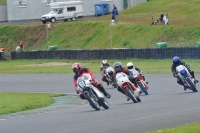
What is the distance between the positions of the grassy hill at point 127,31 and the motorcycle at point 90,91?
25723mm

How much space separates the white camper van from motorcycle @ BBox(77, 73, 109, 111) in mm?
49522

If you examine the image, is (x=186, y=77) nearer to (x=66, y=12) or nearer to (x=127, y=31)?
(x=127, y=31)

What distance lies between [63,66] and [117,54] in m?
3.53

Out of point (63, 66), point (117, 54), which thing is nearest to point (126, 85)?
point (117, 54)

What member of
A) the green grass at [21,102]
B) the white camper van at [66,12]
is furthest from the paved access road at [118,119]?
the white camper van at [66,12]

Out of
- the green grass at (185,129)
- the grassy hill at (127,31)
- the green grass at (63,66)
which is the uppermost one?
the grassy hill at (127,31)

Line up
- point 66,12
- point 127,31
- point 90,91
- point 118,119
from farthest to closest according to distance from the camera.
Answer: point 66,12
point 127,31
point 90,91
point 118,119

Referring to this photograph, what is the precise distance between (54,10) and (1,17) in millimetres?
12605

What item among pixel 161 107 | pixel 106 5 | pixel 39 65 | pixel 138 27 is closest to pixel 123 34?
pixel 138 27

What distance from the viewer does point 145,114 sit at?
14172mm

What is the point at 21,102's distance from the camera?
2048cm

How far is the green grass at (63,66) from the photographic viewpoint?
108 feet

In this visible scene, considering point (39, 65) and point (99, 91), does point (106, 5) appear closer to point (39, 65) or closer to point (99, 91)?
point (39, 65)

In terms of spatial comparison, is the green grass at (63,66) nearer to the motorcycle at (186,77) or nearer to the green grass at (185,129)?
the motorcycle at (186,77)
